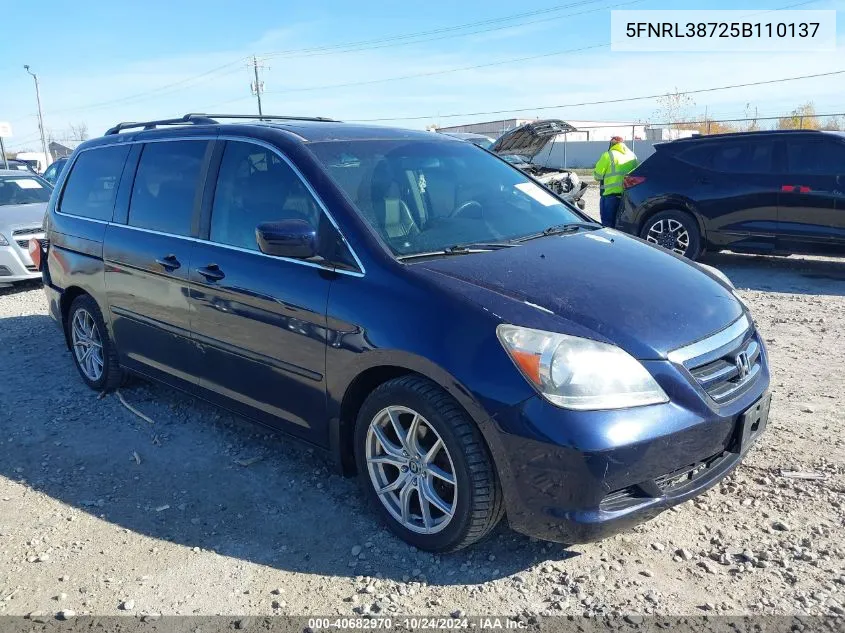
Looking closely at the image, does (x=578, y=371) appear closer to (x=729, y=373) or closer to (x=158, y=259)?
(x=729, y=373)

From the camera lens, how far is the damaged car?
13695 mm

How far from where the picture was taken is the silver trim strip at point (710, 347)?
267 centimetres

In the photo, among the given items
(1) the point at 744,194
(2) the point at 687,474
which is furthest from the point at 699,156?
(2) the point at 687,474

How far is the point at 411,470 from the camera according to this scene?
296cm

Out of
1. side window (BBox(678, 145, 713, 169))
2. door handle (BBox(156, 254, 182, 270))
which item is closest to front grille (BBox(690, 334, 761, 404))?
door handle (BBox(156, 254, 182, 270))

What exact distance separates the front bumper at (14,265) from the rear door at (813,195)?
9428mm

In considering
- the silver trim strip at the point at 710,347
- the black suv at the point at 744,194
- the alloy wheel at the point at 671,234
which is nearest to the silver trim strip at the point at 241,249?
the silver trim strip at the point at 710,347

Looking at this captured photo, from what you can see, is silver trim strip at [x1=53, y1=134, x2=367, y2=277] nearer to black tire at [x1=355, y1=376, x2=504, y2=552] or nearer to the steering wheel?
black tire at [x1=355, y1=376, x2=504, y2=552]

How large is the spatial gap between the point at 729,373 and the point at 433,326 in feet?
4.15

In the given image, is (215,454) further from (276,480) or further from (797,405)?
(797,405)

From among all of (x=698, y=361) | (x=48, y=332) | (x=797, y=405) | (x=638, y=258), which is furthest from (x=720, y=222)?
(x=48, y=332)

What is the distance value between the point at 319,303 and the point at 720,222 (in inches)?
273

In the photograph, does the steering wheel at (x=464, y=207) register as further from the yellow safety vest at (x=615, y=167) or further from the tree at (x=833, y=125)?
the tree at (x=833, y=125)

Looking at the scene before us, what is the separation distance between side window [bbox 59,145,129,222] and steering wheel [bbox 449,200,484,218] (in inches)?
96.1
